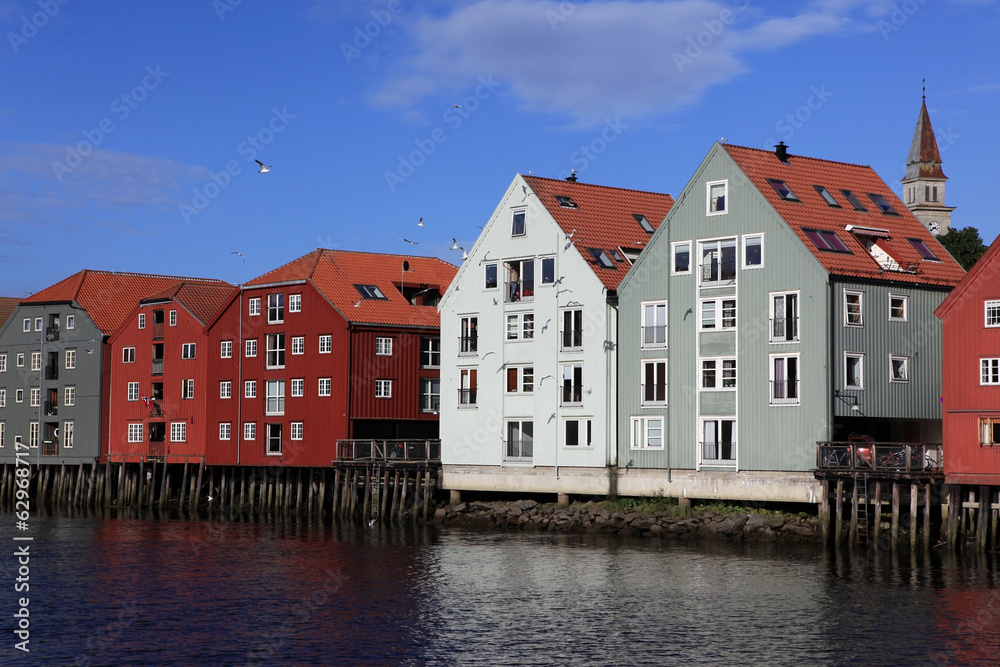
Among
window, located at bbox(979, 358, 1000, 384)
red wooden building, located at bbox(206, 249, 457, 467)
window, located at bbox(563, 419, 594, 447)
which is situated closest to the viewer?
window, located at bbox(979, 358, 1000, 384)

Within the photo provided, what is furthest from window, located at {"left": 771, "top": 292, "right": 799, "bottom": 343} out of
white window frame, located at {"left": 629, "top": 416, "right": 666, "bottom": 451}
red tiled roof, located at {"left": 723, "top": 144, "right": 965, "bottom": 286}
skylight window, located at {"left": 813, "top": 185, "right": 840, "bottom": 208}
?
white window frame, located at {"left": 629, "top": 416, "right": 666, "bottom": 451}

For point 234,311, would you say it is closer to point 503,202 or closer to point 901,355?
point 503,202

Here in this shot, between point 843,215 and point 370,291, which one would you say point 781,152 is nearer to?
point 843,215

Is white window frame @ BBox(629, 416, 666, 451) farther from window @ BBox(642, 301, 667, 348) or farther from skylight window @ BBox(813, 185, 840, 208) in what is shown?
skylight window @ BBox(813, 185, 840, 208)

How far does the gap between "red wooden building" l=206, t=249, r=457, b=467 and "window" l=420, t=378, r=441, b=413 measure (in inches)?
2.4

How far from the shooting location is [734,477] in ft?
201

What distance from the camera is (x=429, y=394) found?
8456 cm

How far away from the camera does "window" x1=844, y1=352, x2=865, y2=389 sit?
59.6 m

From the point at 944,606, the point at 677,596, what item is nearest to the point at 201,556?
the point at 677,596

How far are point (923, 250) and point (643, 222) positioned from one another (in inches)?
617

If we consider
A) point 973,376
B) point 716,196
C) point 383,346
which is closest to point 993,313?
point 973,376

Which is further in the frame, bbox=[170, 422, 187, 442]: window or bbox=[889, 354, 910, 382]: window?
bbox=[170, 422, 187, 442]: window

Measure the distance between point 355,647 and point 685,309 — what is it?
104 feet

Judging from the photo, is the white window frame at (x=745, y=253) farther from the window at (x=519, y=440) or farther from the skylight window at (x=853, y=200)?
the window at (x=519, y=440)
